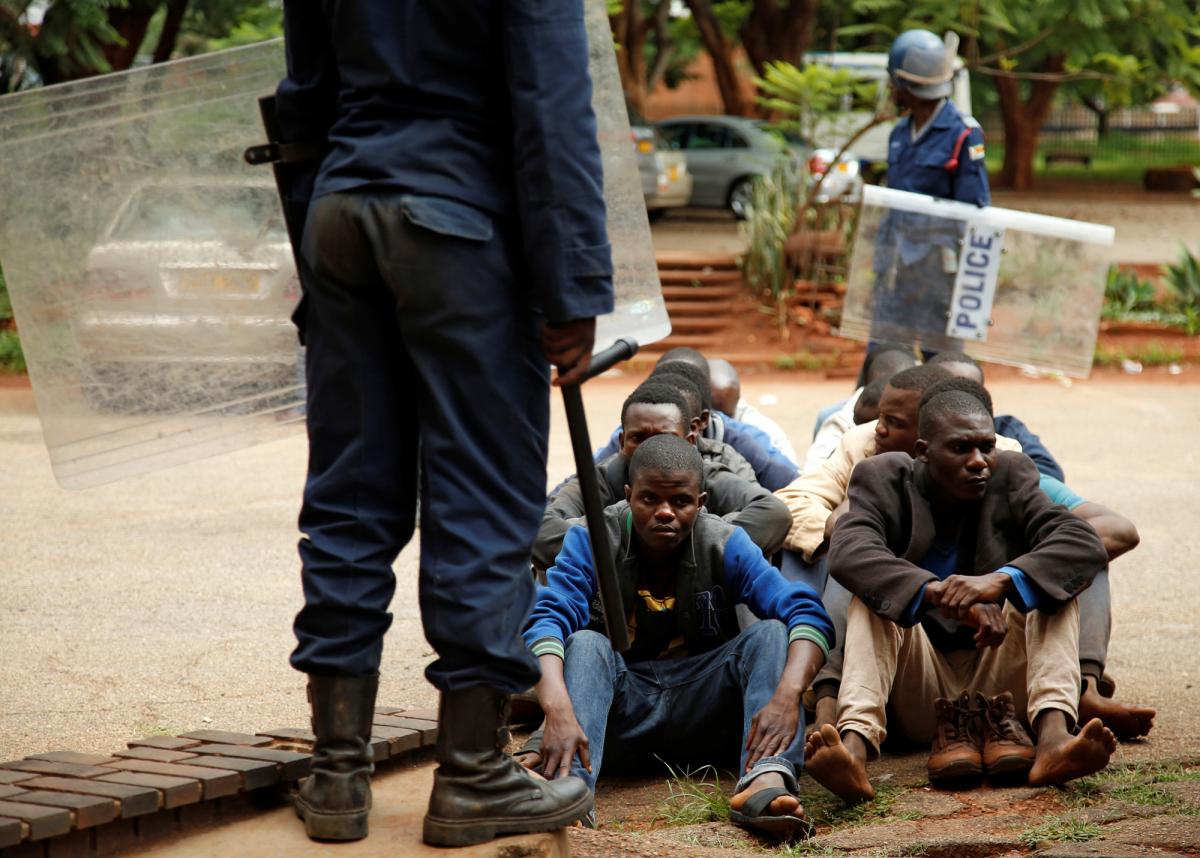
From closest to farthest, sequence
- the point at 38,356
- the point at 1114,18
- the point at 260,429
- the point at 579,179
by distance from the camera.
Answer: the point at 579,179 → the point at 38,356 → the point at 260,429 → the point at 1114,18

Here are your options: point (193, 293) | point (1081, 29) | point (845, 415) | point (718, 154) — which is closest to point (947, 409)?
point (845, 415)

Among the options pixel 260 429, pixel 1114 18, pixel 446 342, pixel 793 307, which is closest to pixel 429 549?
pixel 446 342

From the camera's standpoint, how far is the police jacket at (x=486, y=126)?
272 centimetres

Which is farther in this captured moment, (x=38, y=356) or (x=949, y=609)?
(x=38, y=356)

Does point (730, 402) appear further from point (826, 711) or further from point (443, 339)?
point (443, 339)

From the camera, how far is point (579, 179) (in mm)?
2744

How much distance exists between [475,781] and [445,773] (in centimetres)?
6

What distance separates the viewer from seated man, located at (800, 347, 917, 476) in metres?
5.86

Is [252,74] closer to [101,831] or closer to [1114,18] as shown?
[101,831]

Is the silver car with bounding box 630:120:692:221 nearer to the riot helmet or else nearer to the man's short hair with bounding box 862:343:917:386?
the riot helmet

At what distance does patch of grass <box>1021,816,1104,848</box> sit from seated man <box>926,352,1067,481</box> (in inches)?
65.0

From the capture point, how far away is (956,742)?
425 centimetres

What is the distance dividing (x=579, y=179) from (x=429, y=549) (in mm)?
727

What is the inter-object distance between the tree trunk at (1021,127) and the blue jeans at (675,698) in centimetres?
2573
